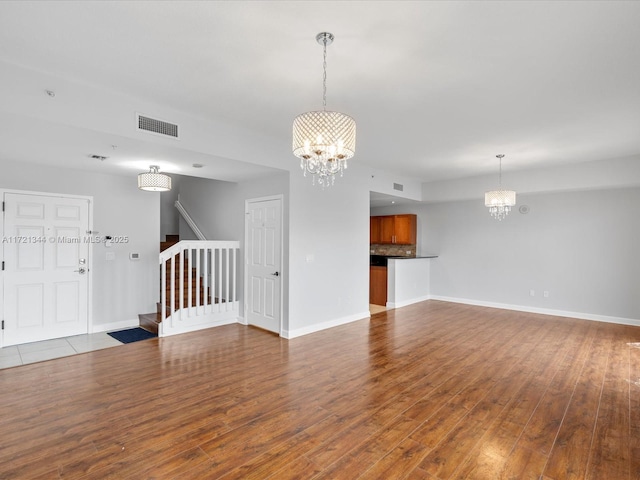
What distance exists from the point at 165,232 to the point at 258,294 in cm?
439

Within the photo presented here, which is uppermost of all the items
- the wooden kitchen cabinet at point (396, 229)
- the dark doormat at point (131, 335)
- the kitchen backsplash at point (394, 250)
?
the wooden kitchen cabinet at point (396, 229)

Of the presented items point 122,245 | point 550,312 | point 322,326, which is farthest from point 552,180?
point 122,245

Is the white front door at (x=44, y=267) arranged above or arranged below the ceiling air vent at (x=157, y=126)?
below

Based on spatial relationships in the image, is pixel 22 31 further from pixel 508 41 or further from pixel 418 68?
pixel 508 41

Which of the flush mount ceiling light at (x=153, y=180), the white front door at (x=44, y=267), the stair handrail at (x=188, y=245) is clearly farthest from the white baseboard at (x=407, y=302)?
the white front door at (x=44, y=267)

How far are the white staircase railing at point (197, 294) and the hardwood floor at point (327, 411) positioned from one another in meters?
0.53

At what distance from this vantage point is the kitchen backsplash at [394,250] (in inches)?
349

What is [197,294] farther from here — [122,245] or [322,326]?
[322,326]

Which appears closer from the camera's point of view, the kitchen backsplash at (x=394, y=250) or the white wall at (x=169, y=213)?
the white wall at (x=169, y=213)

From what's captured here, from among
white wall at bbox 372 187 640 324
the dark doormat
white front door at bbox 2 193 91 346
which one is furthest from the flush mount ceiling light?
white wall at bbox 372 187 640 324

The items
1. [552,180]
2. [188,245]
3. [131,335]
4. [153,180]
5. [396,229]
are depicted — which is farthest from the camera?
[396,229]

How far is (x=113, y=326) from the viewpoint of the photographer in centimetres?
547

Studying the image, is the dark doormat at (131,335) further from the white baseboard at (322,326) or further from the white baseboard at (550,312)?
the white baseboard at (550,312)

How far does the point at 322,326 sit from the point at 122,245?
3.51m
